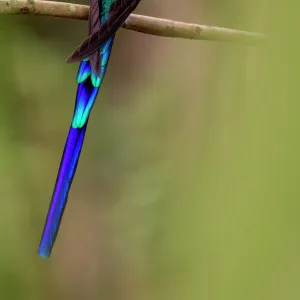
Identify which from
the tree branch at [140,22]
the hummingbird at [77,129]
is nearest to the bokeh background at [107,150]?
the tree branch at [140,22]

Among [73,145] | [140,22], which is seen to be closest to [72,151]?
[73,145]

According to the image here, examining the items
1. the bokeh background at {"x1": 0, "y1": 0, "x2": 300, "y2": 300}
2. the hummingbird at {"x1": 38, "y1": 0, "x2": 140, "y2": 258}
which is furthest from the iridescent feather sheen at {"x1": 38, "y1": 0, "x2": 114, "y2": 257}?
the bokeh background at {"x1": 0, "y1": 0, "x2": 300, "y2": 300}

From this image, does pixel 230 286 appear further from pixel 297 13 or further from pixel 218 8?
pixel 218 8

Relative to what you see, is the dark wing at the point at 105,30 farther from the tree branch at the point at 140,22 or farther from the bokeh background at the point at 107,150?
the bokeh background at the point at 107,150

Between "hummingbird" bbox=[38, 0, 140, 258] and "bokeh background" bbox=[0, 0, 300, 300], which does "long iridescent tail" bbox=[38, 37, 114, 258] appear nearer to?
"hummingbird" bbox=[38, 0, 140, 258]

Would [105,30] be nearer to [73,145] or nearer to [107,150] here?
[73,145]
